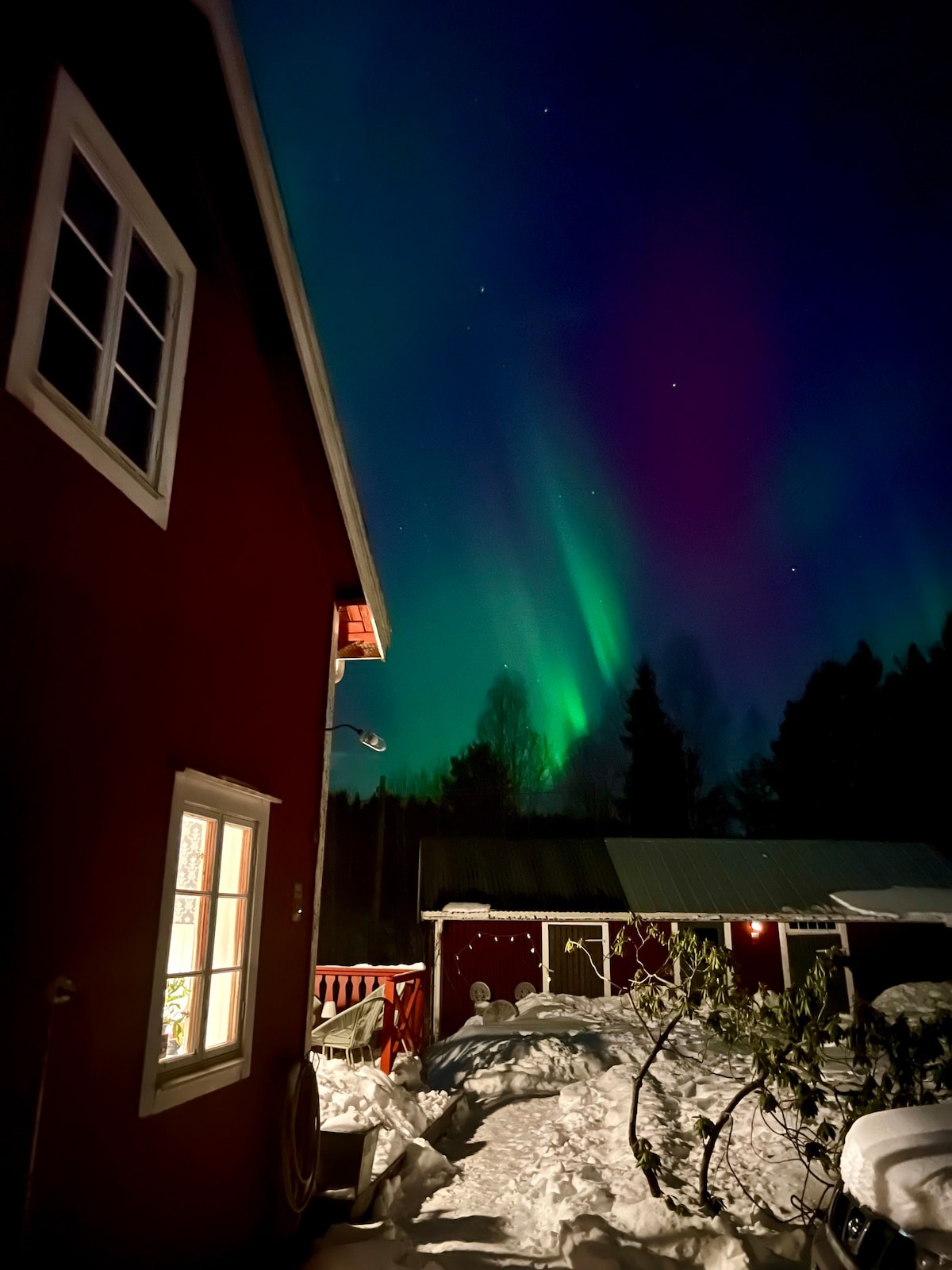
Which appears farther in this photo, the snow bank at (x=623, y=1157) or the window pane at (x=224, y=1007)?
the snow bank at (x=623, y=1157)

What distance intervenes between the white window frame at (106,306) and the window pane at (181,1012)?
2365mm

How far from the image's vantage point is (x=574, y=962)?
63.7 feet

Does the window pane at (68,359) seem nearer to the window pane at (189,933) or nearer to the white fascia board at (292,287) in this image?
the white fascia board at (292,287)

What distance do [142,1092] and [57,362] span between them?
3060 mm

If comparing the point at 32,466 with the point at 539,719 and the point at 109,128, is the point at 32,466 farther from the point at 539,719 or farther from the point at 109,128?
the point at 539,719

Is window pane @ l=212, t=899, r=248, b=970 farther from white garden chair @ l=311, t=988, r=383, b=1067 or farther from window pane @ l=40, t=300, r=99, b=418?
white garden chair @ l=311, t=988, r=383, b=1067

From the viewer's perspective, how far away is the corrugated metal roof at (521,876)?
1989 cm

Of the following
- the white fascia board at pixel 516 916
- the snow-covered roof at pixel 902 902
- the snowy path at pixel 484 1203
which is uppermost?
the snow-covered roof at pixel 902 902

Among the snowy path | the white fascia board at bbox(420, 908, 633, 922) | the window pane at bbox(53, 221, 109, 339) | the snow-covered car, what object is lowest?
the snowy path

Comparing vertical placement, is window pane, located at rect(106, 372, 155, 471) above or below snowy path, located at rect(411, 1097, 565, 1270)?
above

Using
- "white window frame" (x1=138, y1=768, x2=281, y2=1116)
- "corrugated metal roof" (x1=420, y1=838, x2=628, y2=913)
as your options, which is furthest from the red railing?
"corrugated metal roof" (x1=420, y1=838, x2=628, y2=913)

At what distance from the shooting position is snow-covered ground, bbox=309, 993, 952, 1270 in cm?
479

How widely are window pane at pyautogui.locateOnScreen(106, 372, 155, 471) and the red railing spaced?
24.3 feet

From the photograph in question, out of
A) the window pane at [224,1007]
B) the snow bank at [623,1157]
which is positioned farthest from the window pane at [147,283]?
the snow bank at [623,1157]
